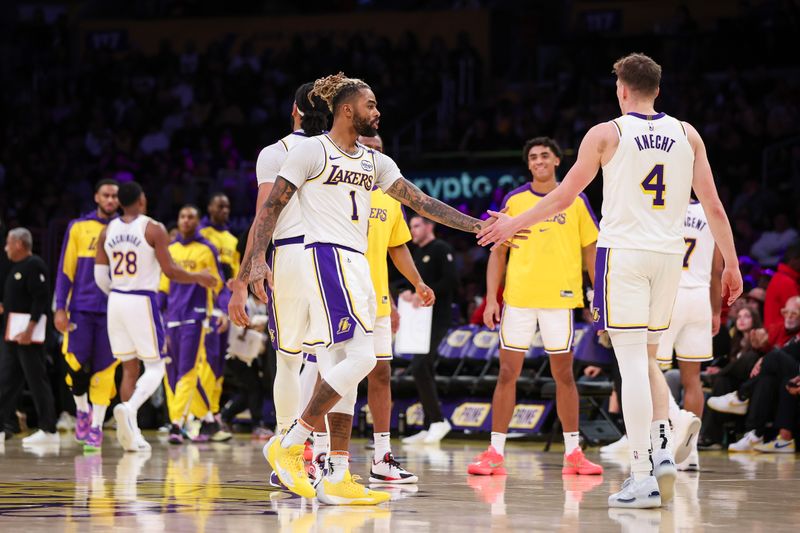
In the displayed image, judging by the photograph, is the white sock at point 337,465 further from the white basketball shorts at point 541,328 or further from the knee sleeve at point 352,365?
the white basketball shorts at point 541,328

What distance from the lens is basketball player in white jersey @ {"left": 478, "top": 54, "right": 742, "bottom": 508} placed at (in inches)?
261

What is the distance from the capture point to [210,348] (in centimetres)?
1335

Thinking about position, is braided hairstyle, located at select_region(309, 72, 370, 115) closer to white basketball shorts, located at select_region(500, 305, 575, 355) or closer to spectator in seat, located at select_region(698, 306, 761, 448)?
white basketball shorts, located at select_region(500, 305, 575, 355)

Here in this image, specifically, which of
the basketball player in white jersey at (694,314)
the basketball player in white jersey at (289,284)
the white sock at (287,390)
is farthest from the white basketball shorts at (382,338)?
the basketball player in white jersey at (694,314)

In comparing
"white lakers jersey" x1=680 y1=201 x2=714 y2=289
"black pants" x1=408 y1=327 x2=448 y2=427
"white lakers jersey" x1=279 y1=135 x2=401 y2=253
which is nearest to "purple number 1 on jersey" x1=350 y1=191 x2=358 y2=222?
"white lakers jersey" x1=279 y1=135 x2=401 y2=253

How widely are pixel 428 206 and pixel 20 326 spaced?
7.09 meters

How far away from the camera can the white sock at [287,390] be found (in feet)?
25.9

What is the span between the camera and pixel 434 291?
13.3 m

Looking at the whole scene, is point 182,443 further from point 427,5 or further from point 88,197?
point 427,5

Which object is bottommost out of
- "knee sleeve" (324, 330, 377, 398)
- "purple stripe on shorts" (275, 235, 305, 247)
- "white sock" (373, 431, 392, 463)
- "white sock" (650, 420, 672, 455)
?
"white sock" (373, 431, 392, 463)

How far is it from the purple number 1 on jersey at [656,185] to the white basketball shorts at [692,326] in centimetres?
279

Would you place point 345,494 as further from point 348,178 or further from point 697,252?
point 697,252

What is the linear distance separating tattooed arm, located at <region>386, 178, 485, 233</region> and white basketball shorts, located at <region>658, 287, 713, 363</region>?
106 inches

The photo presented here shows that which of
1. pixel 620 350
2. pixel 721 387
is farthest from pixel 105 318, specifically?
pixel 620 350
